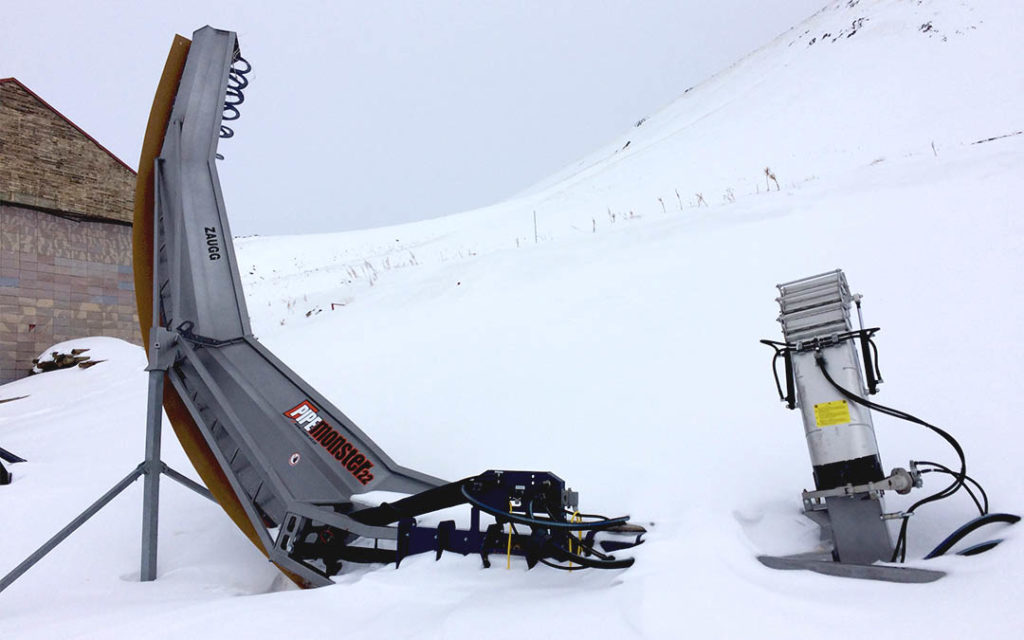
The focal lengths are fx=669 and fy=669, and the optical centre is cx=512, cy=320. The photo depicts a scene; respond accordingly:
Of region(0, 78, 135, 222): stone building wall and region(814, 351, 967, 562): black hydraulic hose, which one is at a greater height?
region(0, 78, 135, 222): stone building wall

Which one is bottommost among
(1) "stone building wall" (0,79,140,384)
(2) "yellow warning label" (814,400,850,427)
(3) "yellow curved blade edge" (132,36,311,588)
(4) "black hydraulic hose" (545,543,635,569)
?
(4) "black hydraulic hose" (545,543,635,569)

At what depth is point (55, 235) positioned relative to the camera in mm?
13664

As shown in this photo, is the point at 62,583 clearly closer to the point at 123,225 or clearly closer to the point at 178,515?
the point at 178,515

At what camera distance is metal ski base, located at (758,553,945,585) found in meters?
2.23

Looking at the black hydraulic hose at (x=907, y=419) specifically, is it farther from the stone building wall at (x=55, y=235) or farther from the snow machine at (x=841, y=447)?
the stone building wall at (x=55, y=235)

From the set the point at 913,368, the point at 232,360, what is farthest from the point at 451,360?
the point at 913,368

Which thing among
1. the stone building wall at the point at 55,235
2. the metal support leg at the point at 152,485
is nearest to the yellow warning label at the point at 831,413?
the metal support leg at the point at 152,485

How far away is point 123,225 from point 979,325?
1550 cm

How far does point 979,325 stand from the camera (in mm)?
3982

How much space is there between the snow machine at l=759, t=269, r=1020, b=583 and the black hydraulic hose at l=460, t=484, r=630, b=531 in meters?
0.61

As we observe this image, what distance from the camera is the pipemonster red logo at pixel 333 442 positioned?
3.82 meters

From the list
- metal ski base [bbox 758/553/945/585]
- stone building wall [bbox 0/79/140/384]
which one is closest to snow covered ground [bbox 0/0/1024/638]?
metal ski base [bbox 758/553/945/585]

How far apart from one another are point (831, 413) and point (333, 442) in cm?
263

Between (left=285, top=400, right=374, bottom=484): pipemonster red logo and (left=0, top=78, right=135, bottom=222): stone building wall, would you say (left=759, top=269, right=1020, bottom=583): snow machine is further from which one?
(left=0, top=78, right=135, bottom=222): stone building wall
